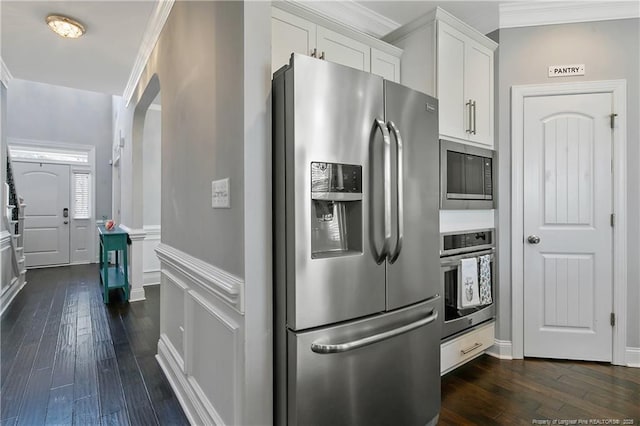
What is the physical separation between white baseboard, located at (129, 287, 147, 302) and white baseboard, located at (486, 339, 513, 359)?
405 cm

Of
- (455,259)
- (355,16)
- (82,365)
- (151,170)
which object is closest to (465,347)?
(455,259)

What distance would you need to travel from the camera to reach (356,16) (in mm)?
2525

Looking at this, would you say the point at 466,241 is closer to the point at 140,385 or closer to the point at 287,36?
the point at 287,36

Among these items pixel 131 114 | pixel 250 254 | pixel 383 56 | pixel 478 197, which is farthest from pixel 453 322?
pixel 131 114

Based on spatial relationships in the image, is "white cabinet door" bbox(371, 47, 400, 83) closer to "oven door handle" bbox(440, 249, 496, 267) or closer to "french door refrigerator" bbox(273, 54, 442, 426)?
"french door refrigerator" bbox(273, 54, 442, 426)

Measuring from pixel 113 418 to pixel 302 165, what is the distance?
6.06ft

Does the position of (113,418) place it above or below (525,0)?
below

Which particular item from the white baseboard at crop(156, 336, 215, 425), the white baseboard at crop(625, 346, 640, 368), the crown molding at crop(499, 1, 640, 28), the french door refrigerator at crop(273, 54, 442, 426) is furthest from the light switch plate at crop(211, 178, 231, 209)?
the white baseboard at crop(625, 346, 640, 368)

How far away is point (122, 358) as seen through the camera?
101 inches

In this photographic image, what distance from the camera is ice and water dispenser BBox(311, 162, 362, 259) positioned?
1.31 metres

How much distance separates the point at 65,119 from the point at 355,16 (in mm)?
6965

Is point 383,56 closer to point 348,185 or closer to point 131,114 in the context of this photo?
point 348,185

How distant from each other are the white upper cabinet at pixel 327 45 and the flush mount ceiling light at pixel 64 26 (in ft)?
6.44

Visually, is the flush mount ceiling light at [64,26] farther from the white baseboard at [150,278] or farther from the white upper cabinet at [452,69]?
the white baseboard at [150,278]
